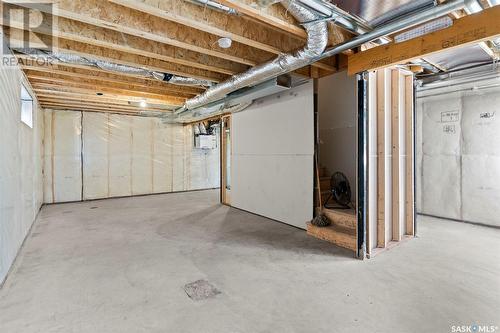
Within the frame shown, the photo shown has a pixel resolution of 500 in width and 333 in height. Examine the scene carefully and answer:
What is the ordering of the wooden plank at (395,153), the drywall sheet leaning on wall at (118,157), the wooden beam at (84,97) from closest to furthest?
the wooden plank at (395,153)
the wooden beam at (84,97)
the drywall sheet leaning on wall at (118,157)

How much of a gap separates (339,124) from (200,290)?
3643 mm

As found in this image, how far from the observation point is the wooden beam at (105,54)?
2.61 metres

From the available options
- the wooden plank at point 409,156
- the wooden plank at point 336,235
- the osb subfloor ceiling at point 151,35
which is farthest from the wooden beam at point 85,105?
the wooden plank at point 409,156

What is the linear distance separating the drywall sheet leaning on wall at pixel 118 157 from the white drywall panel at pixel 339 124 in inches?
189

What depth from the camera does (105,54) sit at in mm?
2994

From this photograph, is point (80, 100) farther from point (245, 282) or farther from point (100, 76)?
point (245, 282)

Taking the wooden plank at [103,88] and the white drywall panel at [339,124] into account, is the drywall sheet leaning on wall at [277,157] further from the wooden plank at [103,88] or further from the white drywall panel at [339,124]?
the wooden plank at [103,88]

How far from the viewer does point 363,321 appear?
5.86ft

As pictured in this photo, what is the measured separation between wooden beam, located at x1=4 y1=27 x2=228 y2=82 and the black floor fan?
8.02 feet

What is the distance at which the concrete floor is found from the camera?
1798mm

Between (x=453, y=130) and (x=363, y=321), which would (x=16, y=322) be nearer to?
(x=363, y=321)

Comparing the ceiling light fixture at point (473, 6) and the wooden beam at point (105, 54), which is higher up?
the wooden beam at point (105, 54)

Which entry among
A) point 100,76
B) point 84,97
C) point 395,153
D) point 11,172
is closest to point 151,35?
point 100,76

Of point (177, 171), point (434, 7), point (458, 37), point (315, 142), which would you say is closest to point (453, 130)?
point (315, 142)
